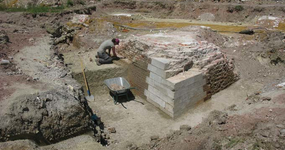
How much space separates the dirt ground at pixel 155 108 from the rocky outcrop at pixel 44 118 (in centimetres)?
21

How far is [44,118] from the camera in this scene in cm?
502

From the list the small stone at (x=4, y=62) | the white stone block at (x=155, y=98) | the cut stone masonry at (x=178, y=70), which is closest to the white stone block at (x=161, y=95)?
the cut stone masonry at (x=178, y=70)

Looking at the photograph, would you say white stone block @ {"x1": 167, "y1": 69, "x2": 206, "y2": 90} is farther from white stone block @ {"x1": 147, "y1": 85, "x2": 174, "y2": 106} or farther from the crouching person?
the crouching person

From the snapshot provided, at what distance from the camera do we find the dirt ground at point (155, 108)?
5055mm

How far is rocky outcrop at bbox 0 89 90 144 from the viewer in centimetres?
463

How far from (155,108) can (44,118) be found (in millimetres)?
3886

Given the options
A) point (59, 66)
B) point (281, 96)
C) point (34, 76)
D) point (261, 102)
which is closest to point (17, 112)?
point (34, 76)

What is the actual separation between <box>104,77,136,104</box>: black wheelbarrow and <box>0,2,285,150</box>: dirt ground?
0.46 m

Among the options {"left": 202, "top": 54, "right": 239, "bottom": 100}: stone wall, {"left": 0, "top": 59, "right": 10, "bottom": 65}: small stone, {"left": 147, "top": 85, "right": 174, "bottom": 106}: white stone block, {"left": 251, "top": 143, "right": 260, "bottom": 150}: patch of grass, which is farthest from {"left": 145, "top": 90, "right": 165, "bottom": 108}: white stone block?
{"left": 0, "top": 59, "right": 10, "bottom": 65}: small stone

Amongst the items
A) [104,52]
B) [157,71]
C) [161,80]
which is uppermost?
[104,52]

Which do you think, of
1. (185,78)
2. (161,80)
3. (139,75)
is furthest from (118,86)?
(185,78)

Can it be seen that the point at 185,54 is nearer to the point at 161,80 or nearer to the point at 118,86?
the point at 161,80

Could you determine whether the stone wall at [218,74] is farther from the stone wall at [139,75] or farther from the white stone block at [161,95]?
the stone wall at [139,75]

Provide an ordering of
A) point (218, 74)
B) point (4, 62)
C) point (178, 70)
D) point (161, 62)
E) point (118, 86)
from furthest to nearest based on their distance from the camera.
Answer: point (218, 74)
point (118, 86)
point (178, 70)
point (161, 62)
point (4, 62)
